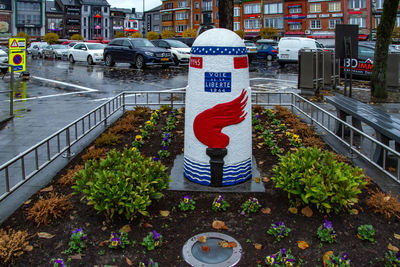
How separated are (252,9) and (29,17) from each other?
54198 mm

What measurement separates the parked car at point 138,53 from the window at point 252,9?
55.9 m

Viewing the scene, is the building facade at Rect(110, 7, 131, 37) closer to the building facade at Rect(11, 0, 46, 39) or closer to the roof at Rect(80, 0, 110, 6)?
the roof at Rect(80, 0, 110, 6)

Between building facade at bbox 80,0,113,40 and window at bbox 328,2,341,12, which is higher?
building facade at bbox 80,0,113,40

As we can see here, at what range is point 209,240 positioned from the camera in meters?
4.21

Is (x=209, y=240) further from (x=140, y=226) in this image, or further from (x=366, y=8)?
(x=366, y=8)

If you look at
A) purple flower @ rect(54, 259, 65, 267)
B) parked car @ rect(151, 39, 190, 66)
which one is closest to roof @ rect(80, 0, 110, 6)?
parked car @ rect(151, 39, 190, 66)

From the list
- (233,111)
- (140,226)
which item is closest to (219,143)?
(233,111)

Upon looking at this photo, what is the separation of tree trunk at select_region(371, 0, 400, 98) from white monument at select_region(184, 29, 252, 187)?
28.7ft

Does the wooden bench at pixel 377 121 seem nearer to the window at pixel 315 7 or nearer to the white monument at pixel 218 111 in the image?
the white monument at pixel 218 111

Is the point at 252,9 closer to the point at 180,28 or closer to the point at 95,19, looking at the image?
the point at 180,28

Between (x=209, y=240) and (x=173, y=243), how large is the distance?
0.36 metres

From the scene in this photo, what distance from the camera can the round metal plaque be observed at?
3.82 metres

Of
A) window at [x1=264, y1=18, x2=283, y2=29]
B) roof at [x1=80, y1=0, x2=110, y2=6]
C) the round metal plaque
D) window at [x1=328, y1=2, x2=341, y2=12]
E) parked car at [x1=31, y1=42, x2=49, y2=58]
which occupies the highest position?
roof at [x1=80, y1=0, x2=110, y2=6]

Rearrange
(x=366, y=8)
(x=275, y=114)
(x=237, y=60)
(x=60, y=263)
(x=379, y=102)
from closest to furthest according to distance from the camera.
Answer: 1. (x=60, y=263)
2. (x=237, y=60)
3. (x=275, y=114)
4. (x=379, y=102)
5. (x=366, y=8)
